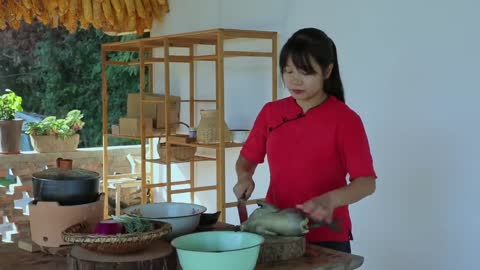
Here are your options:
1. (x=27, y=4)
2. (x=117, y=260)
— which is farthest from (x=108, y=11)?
(x=117, y=260)

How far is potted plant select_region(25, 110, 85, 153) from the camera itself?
4.50 m

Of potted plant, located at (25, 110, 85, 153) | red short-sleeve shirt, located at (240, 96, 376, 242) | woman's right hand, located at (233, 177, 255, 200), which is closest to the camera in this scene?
red short-sleeve shirt, located at (240, 96, 376, 242)

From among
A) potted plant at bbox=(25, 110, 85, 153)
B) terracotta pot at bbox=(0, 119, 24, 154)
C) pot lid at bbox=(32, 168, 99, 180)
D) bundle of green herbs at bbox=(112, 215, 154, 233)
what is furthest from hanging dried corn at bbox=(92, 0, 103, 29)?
bundle of green herbs at bbox=(112, 215, 154, 233)

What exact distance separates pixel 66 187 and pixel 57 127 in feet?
10.6

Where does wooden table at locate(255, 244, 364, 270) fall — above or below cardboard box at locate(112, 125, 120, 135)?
below

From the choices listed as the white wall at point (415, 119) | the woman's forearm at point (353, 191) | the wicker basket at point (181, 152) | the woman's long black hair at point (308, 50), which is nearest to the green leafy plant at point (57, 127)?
the wicker basket at point (181, 152)

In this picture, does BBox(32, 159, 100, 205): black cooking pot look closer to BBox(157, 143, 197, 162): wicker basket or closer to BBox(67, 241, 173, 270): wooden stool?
Answer: BBox(67, 241, 173, 270): wooden stool

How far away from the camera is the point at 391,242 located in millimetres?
2740

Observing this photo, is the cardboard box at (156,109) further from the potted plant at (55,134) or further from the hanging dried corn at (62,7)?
the hanging dried corn at (62,7)

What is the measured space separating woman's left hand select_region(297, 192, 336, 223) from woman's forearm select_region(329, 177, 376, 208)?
3 cm

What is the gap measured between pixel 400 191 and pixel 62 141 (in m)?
2.81

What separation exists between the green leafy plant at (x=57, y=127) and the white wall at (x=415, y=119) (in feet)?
7.65

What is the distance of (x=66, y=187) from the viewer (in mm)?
1493

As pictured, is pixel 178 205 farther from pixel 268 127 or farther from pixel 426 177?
pixel 426 177
